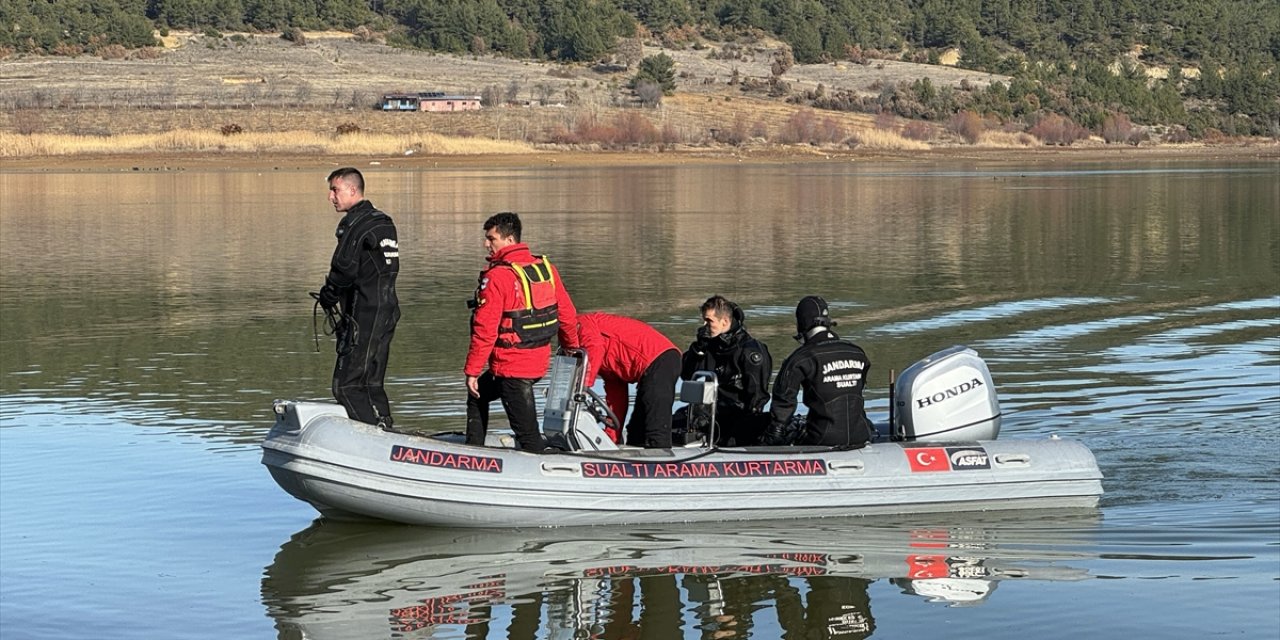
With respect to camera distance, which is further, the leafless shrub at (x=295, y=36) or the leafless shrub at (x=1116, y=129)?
the leafless shrub at (x=295, y=36)

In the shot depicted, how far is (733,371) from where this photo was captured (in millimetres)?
11688

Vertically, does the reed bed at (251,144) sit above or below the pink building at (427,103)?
below

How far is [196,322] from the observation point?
20.9 meters

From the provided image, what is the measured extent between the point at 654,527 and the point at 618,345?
114 cm

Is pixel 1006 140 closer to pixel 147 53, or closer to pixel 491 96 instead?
pixel 491 96

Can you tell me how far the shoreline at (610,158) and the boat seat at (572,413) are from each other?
5542 cm

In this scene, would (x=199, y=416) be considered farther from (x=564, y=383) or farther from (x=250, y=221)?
(x=250, y=221)

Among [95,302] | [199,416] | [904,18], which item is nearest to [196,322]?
[95,302]

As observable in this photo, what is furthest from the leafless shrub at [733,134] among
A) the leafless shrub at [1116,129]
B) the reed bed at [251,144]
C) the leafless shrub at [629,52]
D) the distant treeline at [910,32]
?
the leafless shrub at [629,52]

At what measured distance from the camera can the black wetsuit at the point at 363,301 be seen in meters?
10.9

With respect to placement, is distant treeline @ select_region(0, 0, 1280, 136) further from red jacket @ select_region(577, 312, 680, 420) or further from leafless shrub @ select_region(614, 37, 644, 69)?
red jacket @ select_region(577, 312, 680, 420)

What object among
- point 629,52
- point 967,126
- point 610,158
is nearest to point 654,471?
point 610,158

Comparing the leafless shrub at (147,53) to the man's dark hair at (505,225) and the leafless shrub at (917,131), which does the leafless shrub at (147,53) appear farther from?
the man's dark hair at (505,225)

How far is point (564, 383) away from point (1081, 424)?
15.6 feet
